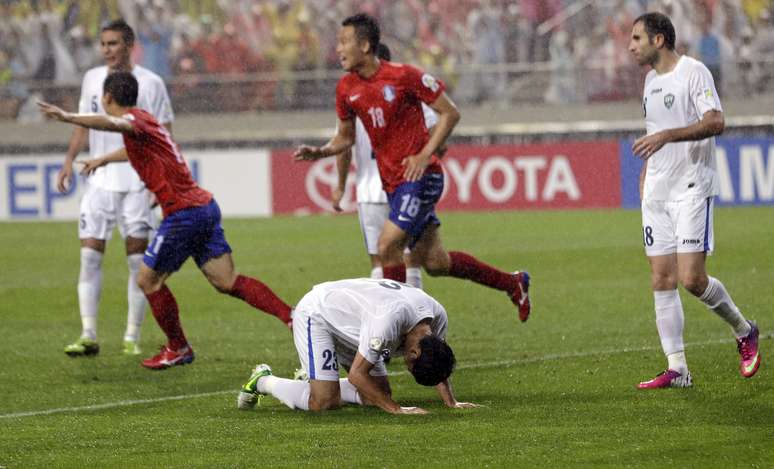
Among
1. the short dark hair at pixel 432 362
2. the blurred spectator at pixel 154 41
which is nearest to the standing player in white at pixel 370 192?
the short dark hair at pixel 432 362

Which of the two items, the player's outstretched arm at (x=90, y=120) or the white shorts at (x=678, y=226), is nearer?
the white shorts at (x=678, y=226)

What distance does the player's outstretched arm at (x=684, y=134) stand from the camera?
7.17 m

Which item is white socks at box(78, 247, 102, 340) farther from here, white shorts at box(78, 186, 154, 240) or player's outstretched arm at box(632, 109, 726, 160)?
player's outstretched arm at box(632, 109, 726, 160)

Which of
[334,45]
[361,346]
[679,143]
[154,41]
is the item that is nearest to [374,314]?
[361,346]

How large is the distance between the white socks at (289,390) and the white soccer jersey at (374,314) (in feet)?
0.96

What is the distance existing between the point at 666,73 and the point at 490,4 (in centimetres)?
1671

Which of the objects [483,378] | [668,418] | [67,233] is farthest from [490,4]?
[668,418]

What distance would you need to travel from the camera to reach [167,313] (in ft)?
28.7

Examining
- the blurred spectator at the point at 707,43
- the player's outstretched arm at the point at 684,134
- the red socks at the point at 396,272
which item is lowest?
the red socks at the point at 396,272

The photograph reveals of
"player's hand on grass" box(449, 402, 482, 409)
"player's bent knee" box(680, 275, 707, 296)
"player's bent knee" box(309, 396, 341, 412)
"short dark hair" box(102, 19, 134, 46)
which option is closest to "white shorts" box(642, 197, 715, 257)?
"player's bent knee" box(680, 275, 707, 296)

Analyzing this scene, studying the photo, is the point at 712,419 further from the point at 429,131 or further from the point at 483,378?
the point at 429,131

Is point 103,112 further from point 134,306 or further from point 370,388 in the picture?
point 370,388

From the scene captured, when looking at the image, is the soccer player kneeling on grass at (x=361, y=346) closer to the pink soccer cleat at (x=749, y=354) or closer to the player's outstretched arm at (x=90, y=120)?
the pink soccer cleat at (x=749, y=354)

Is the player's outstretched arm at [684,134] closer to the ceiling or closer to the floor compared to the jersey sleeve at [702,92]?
closer to the floor
